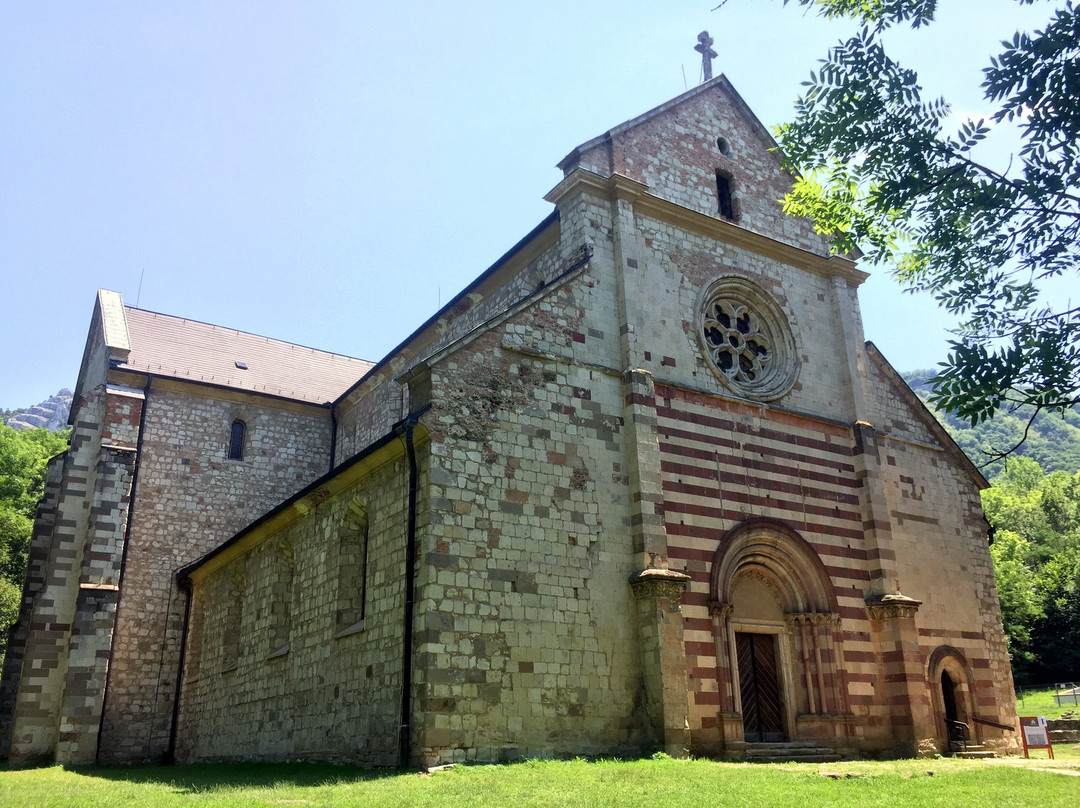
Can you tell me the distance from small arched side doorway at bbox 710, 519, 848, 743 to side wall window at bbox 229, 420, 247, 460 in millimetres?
17574

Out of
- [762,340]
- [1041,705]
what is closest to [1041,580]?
[1041,705]

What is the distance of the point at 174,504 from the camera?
87.6 ft

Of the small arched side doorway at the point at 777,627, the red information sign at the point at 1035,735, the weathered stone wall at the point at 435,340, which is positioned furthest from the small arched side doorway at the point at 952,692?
the weathered stone wall at the point at 435,340

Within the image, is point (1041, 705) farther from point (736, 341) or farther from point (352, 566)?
point (352, 566)

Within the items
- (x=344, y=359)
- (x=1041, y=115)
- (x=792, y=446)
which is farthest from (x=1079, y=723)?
(x=344, y=359)

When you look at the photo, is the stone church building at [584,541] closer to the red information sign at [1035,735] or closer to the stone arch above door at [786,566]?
the stone arch above door at [786,566]

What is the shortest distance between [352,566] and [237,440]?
13077 mm

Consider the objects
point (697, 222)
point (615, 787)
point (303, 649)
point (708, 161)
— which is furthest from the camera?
point (708, 161)

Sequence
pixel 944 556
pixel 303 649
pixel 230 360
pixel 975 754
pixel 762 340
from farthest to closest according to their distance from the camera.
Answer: pixel 230 360 < pixel 944 556 < pixel 762 340 < pixel 975 754 < pixel 303 649

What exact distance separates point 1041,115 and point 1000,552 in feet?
194

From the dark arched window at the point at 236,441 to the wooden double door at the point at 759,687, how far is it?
17.9m

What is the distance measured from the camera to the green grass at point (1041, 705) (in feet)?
114

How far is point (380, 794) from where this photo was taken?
10.9 meters

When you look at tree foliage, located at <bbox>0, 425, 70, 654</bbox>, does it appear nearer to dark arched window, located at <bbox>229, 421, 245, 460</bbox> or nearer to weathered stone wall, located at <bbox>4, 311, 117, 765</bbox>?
weathered stone wall, located at <bbox>4, 311, 117, 765</bbox>
